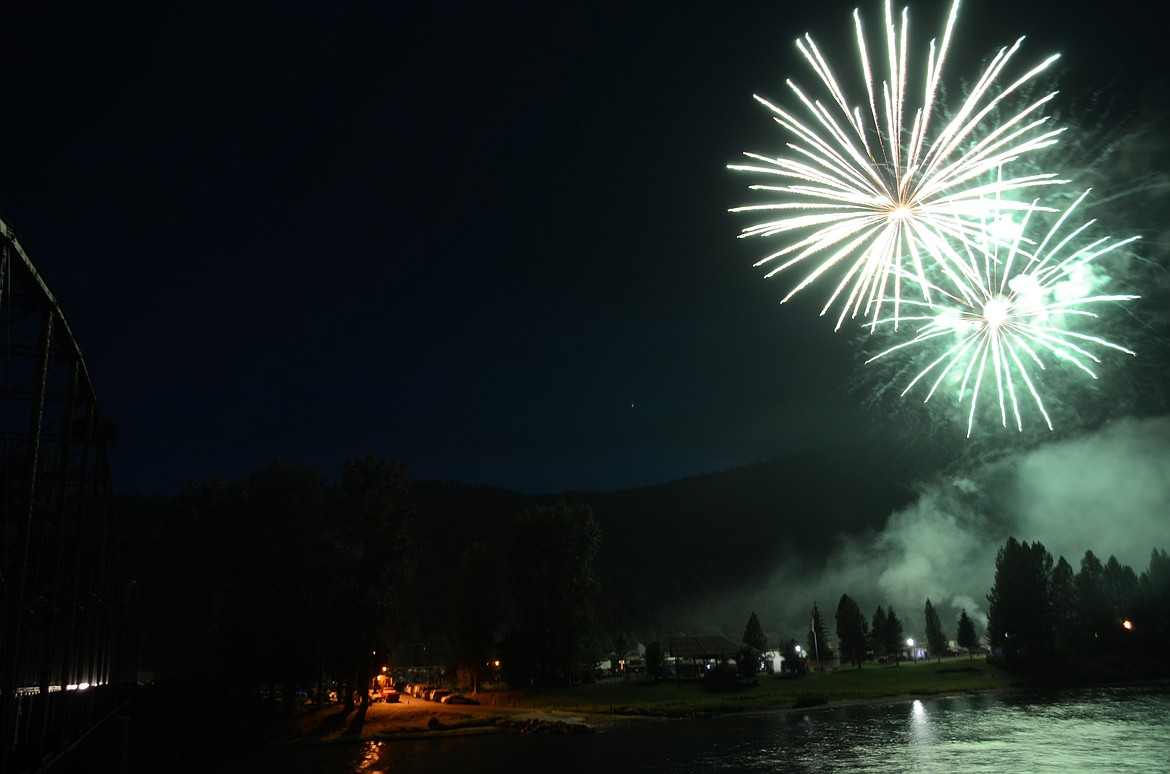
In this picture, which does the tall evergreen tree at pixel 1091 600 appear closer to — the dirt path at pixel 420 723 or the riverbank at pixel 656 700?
the riverbank at pixel 656 700

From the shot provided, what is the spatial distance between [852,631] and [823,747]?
2728 inches

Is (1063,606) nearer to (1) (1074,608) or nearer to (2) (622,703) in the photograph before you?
(1) (1074,608)

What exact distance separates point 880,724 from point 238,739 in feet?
133

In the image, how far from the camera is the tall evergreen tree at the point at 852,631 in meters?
109

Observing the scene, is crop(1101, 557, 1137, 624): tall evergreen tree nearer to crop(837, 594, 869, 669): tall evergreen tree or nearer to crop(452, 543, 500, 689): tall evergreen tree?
crop(837, 594, 869, 669): tall evergreen tree

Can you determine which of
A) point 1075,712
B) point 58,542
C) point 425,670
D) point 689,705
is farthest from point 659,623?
point 58,542

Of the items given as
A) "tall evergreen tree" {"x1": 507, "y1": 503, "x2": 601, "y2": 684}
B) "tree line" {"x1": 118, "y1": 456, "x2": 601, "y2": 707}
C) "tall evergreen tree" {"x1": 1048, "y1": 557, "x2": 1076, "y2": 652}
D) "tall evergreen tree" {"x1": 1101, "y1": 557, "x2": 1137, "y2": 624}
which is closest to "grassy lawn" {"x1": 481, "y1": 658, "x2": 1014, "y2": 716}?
"tall evergreen tree" {"x1": 507, "y1": 503, "x2": 601, "y2": 684}

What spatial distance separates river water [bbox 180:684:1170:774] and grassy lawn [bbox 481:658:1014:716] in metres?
5.67

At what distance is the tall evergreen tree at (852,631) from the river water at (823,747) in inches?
1754

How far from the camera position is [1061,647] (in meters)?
98.6

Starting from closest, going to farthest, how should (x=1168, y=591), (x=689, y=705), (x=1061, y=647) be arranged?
(x=689, y=705), (x=1061, y=647), (x=1168, y=591)

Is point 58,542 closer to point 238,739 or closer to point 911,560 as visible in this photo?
point 238,739

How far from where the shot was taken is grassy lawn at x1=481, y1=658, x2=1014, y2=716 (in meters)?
69.2

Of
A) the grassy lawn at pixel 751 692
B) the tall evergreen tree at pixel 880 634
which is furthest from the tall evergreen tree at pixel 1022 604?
the tall evergreen tree at pixel 880 634
